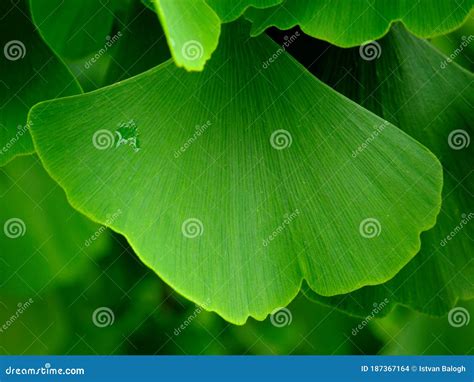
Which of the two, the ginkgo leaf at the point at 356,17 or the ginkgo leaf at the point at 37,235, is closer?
the ginkgo leaf at the point at 356,17

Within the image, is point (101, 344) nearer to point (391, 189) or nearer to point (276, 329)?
point (276, 329)

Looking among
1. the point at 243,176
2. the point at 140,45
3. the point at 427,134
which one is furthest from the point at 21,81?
the point at 427,134

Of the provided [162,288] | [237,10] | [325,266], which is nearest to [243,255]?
[325,266]

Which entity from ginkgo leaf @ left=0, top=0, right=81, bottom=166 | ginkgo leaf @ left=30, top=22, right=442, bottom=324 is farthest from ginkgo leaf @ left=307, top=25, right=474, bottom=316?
ginkgo leaf @ left=0, top=0, right=81, bottom=166

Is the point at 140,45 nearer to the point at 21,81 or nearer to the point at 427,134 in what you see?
the point at 21,81

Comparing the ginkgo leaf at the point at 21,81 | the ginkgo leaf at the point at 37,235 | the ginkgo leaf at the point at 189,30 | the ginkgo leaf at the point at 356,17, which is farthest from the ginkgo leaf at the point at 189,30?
the ginkgo leaf at the point at 37,235

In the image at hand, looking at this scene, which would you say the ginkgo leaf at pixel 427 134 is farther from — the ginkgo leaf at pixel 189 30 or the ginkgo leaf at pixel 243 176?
the ginkgo leaf at pixel 189 30
